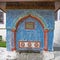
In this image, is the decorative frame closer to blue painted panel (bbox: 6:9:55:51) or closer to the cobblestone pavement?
blue painted panel (bbox: 6:9:55:51)

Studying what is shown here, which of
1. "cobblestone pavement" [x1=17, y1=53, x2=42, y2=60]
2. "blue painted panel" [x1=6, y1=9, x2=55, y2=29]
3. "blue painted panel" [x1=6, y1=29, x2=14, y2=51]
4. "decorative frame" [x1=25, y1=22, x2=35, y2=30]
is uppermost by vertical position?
"blue painted panel" [x1=6, y1=9, x2=55, y2=29]

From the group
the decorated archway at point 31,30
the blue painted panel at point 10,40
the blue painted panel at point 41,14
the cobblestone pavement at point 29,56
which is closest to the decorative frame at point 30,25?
the decorated archway at point 31,30

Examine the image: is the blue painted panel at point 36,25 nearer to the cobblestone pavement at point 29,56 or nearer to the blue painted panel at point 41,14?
the blue painted panel at point 41,14

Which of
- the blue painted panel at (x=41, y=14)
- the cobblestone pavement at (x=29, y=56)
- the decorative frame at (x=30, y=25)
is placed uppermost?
the blue painted panel at (x=41, y=14)

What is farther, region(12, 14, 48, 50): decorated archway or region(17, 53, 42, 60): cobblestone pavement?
region(17, 53, 42, 60): cobblestone pavement

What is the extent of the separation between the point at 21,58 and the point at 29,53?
384mm

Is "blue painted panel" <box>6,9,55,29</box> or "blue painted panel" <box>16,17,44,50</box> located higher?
"blue painted panel" <box>6,9,55,29</box>

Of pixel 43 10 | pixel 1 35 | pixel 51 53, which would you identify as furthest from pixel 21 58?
pixel 1 35

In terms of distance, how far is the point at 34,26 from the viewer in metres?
11.7

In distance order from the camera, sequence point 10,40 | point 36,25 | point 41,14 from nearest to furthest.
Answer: point 41,14 < point 36,25 < point 10,40

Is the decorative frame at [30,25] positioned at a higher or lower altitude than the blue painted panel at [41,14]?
lower

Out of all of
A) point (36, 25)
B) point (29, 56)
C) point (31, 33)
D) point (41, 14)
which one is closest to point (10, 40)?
point (31, 33)

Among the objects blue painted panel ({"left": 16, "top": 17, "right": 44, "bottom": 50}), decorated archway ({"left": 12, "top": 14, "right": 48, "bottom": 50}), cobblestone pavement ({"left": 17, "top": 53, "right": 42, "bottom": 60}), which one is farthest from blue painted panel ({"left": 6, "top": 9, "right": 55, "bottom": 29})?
cobblestone pavement ({"left": 17, "top": 53, "right": 42, "bottom": 60})

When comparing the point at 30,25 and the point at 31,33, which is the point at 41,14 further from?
the point at 31,33
